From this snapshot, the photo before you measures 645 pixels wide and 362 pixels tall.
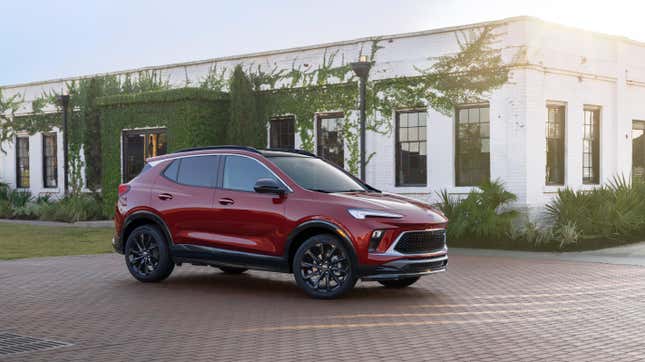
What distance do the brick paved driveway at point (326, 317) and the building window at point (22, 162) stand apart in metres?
22.0

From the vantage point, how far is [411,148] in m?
23.5

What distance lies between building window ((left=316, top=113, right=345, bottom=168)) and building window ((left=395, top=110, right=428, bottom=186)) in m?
1.96

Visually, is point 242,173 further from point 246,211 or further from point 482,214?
point 482,214

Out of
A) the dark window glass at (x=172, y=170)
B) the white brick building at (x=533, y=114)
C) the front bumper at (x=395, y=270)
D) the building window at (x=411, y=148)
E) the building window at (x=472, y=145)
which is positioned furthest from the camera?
the building window at (x=411, y=148)

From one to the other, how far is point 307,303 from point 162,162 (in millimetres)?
3677

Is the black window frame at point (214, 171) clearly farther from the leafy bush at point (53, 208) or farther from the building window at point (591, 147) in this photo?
the leafy bush at point (53, 208)

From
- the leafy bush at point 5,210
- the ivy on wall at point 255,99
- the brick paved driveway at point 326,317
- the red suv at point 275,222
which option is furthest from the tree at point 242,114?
the red suv at point 275,222

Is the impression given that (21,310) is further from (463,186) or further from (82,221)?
(82,221)

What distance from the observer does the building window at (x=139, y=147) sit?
27.7 m

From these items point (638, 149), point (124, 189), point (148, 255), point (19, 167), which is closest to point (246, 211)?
point (148, 255)

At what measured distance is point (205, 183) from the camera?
12562 mm

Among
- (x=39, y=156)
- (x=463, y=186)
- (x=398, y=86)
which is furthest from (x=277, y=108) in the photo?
(x=39, y=156)

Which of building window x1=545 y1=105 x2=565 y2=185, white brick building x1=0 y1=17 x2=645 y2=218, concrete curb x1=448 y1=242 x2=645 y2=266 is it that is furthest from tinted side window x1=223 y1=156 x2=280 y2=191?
building window x1=545 y1=105 x2=565 y2=185

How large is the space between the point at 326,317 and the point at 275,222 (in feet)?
6.74
